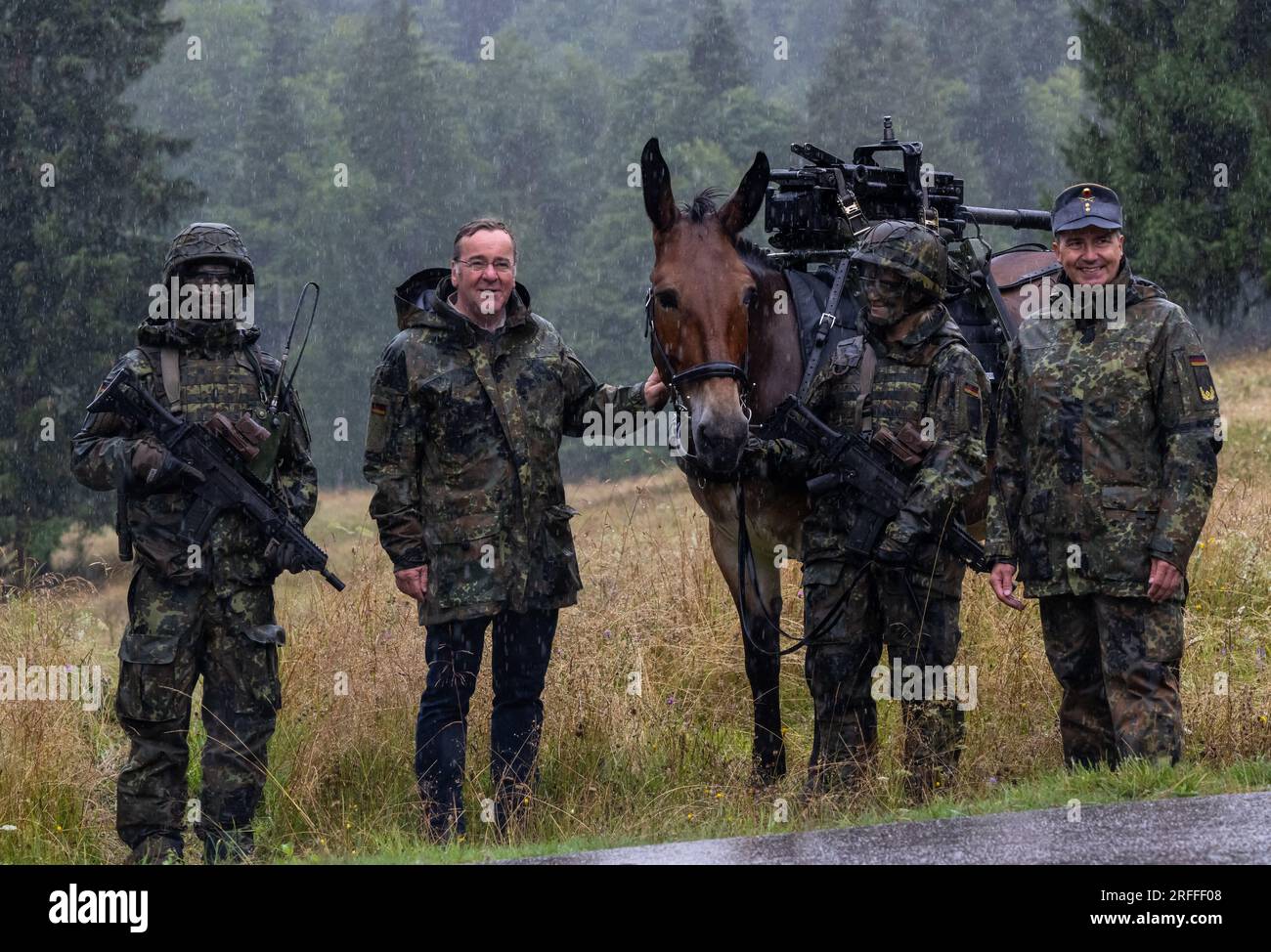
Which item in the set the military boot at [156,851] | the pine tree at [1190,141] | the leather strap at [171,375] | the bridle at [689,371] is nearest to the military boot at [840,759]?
the bridle at [689,371]

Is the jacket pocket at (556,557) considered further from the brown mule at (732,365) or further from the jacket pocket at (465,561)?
the brown mule at (732,365)

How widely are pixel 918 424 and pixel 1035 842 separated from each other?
67.8 inches

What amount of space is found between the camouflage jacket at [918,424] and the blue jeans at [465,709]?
109cm

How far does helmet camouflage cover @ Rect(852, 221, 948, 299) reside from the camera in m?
5.71

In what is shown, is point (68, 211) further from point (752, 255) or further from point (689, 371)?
point (689, 371)

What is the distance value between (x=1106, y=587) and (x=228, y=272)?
3.33 m

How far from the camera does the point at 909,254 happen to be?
5.71 m

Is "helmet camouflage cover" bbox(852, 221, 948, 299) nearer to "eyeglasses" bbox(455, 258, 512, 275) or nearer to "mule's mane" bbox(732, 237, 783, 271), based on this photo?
"mule's mane" bbox(732, 237, 783, 271)

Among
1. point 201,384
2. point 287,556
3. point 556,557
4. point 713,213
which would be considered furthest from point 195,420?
point 713,213

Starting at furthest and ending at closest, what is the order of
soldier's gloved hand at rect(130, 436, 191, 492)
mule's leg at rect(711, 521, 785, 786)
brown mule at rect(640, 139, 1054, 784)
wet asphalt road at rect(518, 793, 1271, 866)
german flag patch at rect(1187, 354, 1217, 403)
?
mule's leg at rect(711, 521, 785, 786) < soldier's gloved hand at rect(130, 436, 191, 492) < brown mule at rect(640, 139, 1054, 784) < german flag patch at rect(1187, 354, 1217, 403) < wet asphalt road at rect(518, 793, 1271, 866)

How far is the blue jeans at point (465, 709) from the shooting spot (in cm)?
583

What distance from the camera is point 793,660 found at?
27.0 ft

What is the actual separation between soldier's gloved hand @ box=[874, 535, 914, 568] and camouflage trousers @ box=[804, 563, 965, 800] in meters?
0.11

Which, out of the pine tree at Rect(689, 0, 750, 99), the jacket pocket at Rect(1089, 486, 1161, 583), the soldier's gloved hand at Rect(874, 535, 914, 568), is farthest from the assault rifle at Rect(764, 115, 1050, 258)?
the pine tree at Rect(689, 0, 750, 99)
